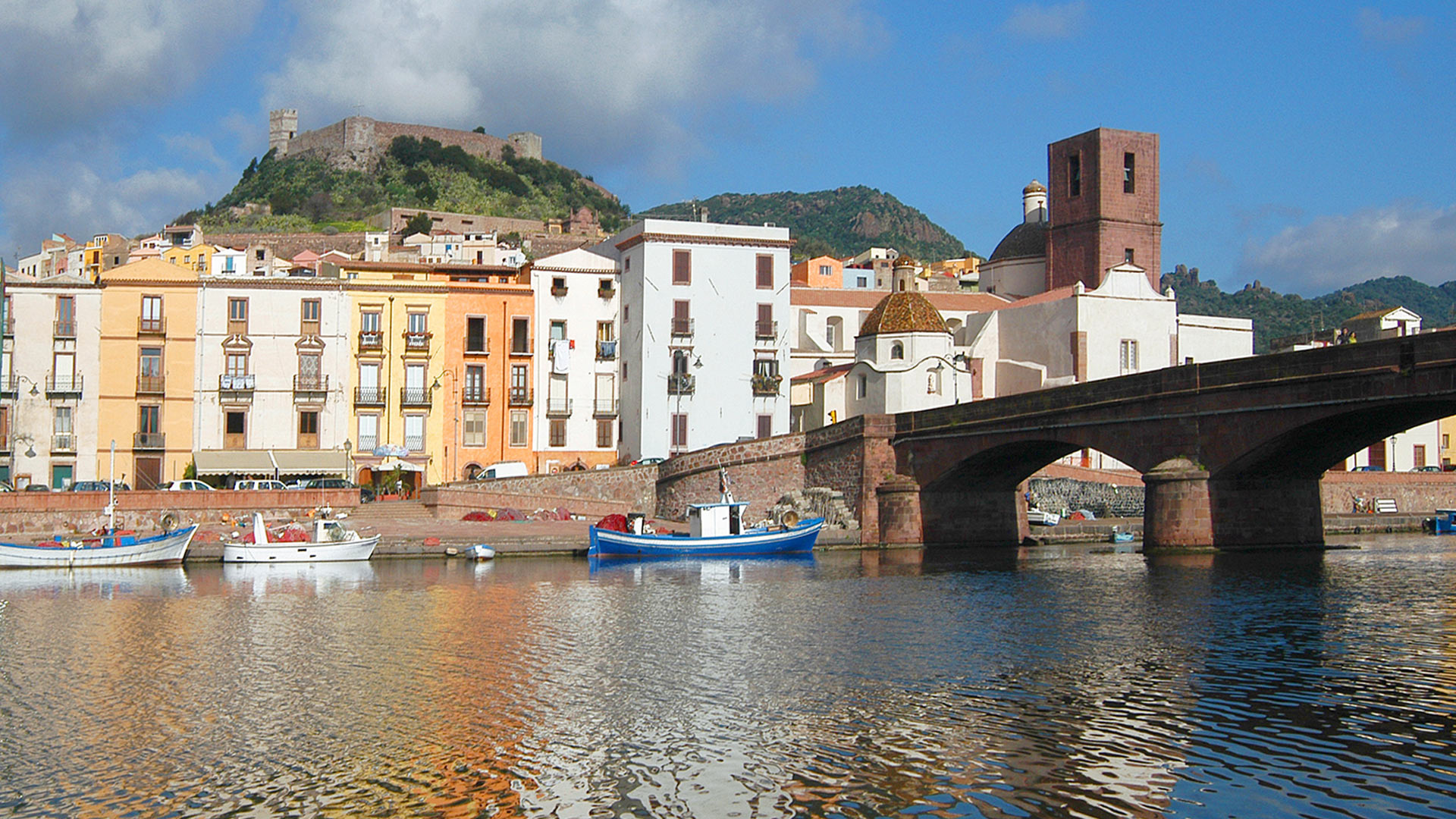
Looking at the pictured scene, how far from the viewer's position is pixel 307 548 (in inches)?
1940

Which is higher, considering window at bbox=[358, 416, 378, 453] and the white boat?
window at bbox=[358, 416, 378, 453]

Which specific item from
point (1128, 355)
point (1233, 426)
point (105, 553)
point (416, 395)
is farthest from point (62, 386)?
point (1128, 355)

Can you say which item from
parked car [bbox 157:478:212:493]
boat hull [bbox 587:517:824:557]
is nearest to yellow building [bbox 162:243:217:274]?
parked car [bbox 157:478:212:493]

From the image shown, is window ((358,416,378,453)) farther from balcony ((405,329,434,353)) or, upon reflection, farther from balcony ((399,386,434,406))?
balcony ((405,329,434,353))

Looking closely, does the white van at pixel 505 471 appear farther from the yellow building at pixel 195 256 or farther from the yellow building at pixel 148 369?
the yellow building at pixel 195 256

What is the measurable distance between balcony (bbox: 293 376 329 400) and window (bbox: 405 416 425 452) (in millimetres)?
4207

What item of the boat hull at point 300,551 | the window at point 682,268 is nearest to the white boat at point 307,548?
the boat hull at point 300,551

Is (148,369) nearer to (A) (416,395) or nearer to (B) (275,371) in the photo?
(B) (275,371)

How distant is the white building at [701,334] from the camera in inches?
2660

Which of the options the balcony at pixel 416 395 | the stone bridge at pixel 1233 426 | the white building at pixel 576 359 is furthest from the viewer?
the white building at pixel 576 359

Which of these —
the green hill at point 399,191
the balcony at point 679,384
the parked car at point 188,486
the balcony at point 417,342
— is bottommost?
the parked car at point 188,486

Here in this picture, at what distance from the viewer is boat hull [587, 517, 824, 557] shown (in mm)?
52625

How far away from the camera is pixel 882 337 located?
224ft

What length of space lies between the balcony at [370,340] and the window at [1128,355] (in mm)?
38758
